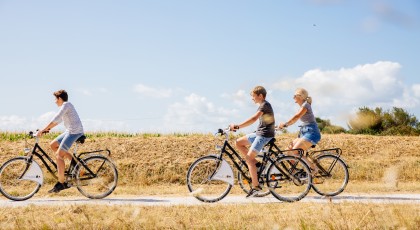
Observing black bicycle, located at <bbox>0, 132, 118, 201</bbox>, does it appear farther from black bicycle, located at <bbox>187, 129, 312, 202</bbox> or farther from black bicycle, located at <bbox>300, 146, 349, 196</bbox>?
black bicycle, located at <bbox>300, 146, 349, 196</bbox>

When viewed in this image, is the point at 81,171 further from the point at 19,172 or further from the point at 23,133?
A: the point at 23,133

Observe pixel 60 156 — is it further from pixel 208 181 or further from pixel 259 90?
pixel 259 90

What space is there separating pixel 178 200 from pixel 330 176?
284 centimetres

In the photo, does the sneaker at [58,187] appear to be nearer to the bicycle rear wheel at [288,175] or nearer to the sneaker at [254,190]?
the sneaker at [254,190]

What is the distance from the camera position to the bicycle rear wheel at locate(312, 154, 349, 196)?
10.4m

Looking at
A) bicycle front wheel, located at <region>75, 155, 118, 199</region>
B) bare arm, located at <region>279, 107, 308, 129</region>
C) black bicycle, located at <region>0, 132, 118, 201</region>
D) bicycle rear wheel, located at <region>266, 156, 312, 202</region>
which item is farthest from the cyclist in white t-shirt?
bare arm, located at <region>279, 107, 308, 129</region>

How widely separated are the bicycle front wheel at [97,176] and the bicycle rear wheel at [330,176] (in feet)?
12.6

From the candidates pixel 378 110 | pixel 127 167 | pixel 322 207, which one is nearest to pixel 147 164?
pixel 127 167

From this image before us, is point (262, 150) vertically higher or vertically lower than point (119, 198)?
higher

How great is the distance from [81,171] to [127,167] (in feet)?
12.9

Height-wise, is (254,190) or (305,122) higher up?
(305,122)

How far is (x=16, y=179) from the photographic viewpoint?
1193 centimetres

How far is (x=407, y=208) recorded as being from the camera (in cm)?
869

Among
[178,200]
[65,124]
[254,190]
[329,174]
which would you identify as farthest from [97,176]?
[329,174]
